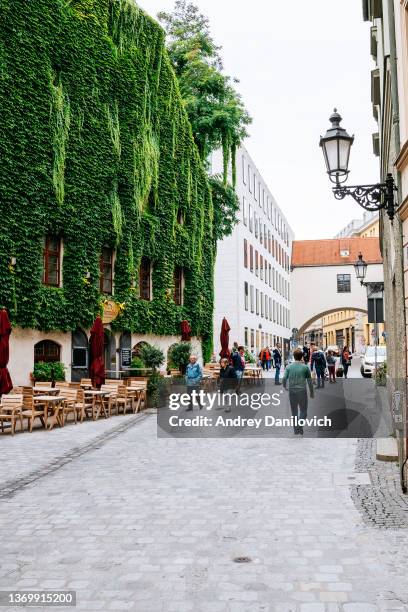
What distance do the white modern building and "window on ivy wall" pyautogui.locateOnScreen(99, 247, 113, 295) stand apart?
14.9 metres

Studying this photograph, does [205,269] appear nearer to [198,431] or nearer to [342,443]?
[198,431]

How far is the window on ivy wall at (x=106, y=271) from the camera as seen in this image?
2430 cm

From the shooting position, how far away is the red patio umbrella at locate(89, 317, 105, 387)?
1684cm

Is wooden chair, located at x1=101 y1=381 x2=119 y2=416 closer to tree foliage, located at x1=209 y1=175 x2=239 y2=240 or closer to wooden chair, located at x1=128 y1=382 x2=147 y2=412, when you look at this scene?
wooden chair, located at x1=128 y1=382 x2=147 y2=412

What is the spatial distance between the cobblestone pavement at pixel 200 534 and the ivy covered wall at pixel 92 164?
36.9 ft

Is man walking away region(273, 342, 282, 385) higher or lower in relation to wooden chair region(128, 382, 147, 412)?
higher

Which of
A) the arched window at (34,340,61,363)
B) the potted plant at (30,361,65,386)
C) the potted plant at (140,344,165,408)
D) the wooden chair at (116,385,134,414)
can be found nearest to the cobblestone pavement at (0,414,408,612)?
the wooden chair at (116,385,134,414)

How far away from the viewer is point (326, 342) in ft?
370

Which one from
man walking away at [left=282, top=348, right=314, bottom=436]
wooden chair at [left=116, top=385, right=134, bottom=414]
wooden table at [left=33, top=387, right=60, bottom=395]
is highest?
man walking away at [left=282, top=348, right=314, bottom=436]

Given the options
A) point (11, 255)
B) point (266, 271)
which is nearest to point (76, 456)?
point (11, 255)

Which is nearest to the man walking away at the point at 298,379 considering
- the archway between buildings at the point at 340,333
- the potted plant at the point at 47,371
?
the potted plant at the point at 47,371

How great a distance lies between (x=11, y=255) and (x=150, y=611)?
16.7m

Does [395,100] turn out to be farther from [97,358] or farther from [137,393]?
[137,393]

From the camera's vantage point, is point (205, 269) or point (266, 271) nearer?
point (205, 269)
